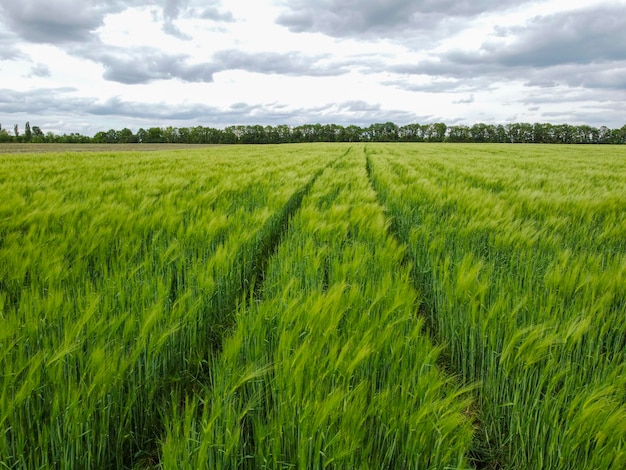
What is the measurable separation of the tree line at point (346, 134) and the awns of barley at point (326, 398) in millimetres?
89436

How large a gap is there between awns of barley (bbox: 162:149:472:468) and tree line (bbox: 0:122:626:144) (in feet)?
293

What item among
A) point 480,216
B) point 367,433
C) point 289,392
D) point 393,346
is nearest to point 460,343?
point 393,346

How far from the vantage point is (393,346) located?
119 centimetres

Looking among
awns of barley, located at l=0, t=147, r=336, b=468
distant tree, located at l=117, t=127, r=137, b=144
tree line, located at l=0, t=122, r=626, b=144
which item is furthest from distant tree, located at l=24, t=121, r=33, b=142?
awns of barley, located at l=0, t=147, r=336, b=468

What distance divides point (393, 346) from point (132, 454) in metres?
0.86

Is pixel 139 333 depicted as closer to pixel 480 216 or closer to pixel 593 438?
pixel 593 438

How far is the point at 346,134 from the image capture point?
97.8m

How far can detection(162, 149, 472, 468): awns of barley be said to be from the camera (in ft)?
2.69

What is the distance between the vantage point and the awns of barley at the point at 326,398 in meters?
0.82

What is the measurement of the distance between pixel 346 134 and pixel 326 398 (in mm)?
101739

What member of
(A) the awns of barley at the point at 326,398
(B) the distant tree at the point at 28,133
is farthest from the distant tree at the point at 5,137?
(A) the awns of barley at the point at 326,398

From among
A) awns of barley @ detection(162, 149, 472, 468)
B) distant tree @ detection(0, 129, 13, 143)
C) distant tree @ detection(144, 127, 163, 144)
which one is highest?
distant tree @ detection(144, 127, 163, 144)

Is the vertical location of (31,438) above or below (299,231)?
below

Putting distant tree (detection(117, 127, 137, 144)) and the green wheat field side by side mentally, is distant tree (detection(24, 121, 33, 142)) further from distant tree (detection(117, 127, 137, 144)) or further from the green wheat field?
the green wheat field
